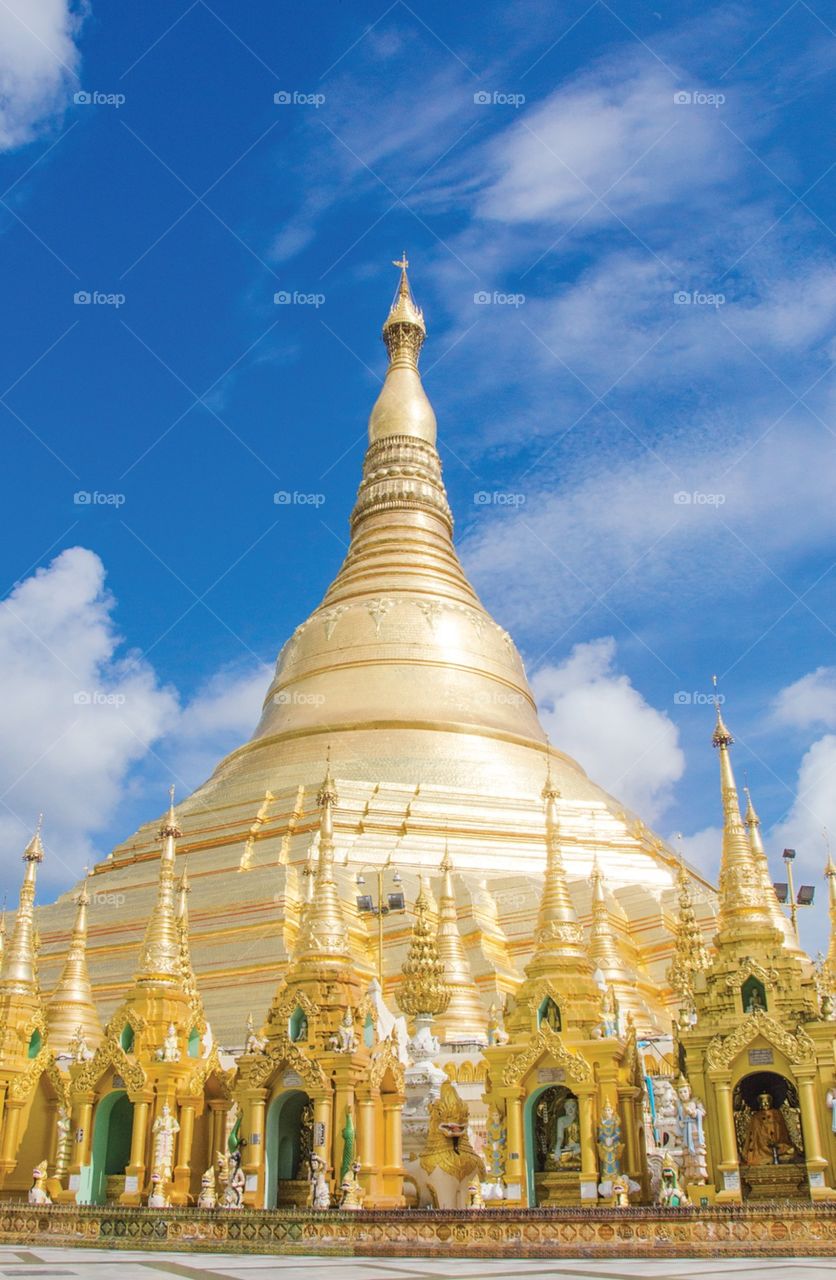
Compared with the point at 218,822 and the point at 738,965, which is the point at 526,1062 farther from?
the point at 218,822

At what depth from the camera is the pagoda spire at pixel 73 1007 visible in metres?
21.9

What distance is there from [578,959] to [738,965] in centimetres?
244

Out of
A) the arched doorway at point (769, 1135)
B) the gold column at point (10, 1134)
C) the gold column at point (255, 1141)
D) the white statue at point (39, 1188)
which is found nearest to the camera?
the arched doorway at point (769, 1135)

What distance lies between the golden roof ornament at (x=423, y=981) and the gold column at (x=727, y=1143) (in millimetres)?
7694

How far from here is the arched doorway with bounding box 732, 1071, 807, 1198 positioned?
14023 millimetres

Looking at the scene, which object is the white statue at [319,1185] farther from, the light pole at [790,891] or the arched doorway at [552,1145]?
the light pole at [790,891]

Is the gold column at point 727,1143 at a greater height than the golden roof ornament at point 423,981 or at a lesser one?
lesser

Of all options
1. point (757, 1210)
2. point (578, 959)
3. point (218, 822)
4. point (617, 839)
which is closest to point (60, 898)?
point (218, 822)

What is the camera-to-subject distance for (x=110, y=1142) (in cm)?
1772

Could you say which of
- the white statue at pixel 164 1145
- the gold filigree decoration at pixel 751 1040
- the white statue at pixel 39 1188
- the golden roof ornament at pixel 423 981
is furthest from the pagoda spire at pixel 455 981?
the gold filigree decoration at pixel 751 1040

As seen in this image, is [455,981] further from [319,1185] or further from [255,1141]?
[319,1185]

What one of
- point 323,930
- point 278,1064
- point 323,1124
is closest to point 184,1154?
point 278,1064

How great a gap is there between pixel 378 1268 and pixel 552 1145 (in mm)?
7128

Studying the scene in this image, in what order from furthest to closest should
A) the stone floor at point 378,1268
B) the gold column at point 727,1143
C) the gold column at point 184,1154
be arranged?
the gold column at point 184,1154 < the gold column at point 727,1143 < the stone floor at point 378,1268
